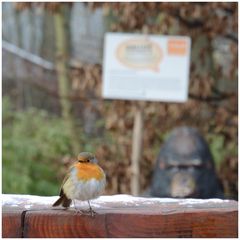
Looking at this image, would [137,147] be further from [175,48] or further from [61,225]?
[61,225]

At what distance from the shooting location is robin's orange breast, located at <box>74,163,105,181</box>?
1470 millimetres

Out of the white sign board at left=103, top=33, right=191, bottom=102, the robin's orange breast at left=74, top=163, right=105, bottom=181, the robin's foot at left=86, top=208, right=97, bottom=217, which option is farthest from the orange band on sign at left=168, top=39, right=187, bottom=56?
the robin's foot at left=86, top=208, right=97, bottom=217

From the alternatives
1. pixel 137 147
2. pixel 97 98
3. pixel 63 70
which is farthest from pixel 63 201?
pixel 63 70

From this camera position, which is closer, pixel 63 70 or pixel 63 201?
pixel 63 201

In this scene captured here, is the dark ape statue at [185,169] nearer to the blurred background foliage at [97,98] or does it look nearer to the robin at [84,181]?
the blurred background foliage at [97,98]

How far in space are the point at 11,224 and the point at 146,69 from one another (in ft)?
10.7

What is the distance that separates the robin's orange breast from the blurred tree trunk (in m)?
4.31

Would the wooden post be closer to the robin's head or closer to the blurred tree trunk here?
the blurred tree trunk

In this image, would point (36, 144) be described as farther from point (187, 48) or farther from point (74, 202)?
point (74, 202)

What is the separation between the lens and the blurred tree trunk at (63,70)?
5930 millimetres

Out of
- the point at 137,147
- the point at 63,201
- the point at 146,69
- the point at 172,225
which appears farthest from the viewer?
the point at 137,147

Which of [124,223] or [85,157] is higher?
[85,157]

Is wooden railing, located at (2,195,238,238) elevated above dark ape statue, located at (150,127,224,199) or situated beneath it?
elevated above

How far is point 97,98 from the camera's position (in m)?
5.76
